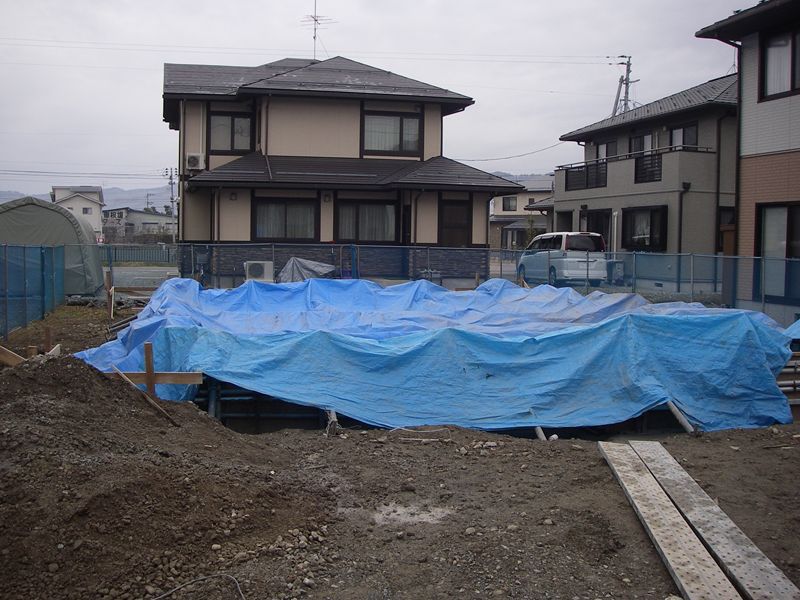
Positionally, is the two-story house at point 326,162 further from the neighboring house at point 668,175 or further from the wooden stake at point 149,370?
the wooden stake at point 149,370

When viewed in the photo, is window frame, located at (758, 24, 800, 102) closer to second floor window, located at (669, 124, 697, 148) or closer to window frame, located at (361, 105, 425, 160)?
second floor window, located at (669, 124, 697, 148)

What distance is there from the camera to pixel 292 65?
92.8ft

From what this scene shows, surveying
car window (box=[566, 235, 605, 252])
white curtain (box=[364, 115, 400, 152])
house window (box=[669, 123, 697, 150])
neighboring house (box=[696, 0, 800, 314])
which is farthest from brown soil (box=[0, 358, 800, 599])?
house window (box=[669, 123, 697, 150])

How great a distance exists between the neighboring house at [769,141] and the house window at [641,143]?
11343 millimetres

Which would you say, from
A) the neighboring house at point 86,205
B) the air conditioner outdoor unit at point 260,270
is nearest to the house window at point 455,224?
the air conditioner outdoor unit at point 260,270

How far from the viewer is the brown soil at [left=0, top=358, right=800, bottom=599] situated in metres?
4.26

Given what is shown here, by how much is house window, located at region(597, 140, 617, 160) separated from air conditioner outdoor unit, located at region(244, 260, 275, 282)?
15.4 metres

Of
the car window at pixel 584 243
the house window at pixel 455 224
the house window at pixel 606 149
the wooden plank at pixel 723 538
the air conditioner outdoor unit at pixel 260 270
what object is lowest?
the wooden plank at pixel 723 538

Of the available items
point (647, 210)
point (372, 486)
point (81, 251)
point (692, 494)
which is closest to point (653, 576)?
point (692, 494)

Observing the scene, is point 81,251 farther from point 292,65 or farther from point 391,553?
point 391,553

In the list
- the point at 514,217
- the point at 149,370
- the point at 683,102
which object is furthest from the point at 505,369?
the point at 514,217

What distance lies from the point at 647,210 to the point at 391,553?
79.1 feet

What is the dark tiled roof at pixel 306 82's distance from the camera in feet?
76.8

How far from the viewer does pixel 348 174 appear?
23.5 meters
